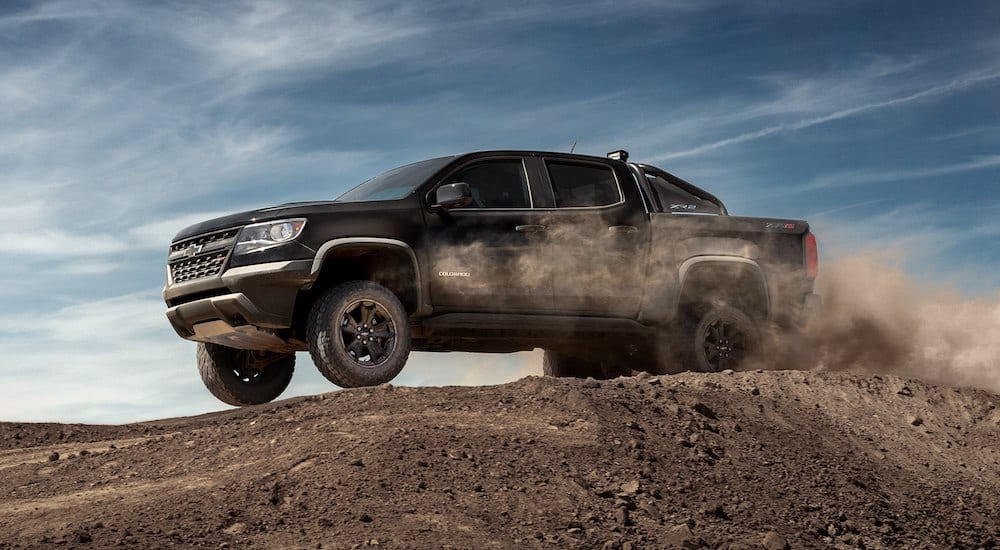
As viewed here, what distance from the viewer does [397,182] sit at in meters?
10.5

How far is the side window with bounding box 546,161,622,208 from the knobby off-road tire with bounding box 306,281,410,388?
1.98 meters

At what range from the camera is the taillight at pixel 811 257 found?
1195cm

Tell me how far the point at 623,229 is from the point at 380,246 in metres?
2.45

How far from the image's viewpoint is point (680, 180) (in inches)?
475

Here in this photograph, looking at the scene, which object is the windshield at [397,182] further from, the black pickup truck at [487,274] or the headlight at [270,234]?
the headlight at [270,234]

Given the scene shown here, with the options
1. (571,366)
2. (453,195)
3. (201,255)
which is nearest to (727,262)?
(571,366)

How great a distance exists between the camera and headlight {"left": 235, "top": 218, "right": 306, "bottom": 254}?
9.52m

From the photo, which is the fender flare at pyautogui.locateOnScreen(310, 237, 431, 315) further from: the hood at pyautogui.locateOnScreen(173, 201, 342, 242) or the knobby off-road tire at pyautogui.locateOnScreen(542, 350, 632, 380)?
the knobby off-road tire at pyautogui.locateOnScreen(542, 350, 632, 380)

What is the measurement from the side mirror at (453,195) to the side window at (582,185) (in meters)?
1.23

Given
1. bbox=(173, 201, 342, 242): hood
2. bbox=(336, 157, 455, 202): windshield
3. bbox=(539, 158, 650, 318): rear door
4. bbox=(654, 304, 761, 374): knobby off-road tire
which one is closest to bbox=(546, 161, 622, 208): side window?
bbox=(539, 158, 650, 318): rear door

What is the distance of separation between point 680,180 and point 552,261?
2.42 meters

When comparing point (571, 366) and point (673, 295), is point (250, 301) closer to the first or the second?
point (673, 295)

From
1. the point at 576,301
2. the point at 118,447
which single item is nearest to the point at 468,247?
the point at 576,301

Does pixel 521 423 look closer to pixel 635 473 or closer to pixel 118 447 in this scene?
pixel 635 473
